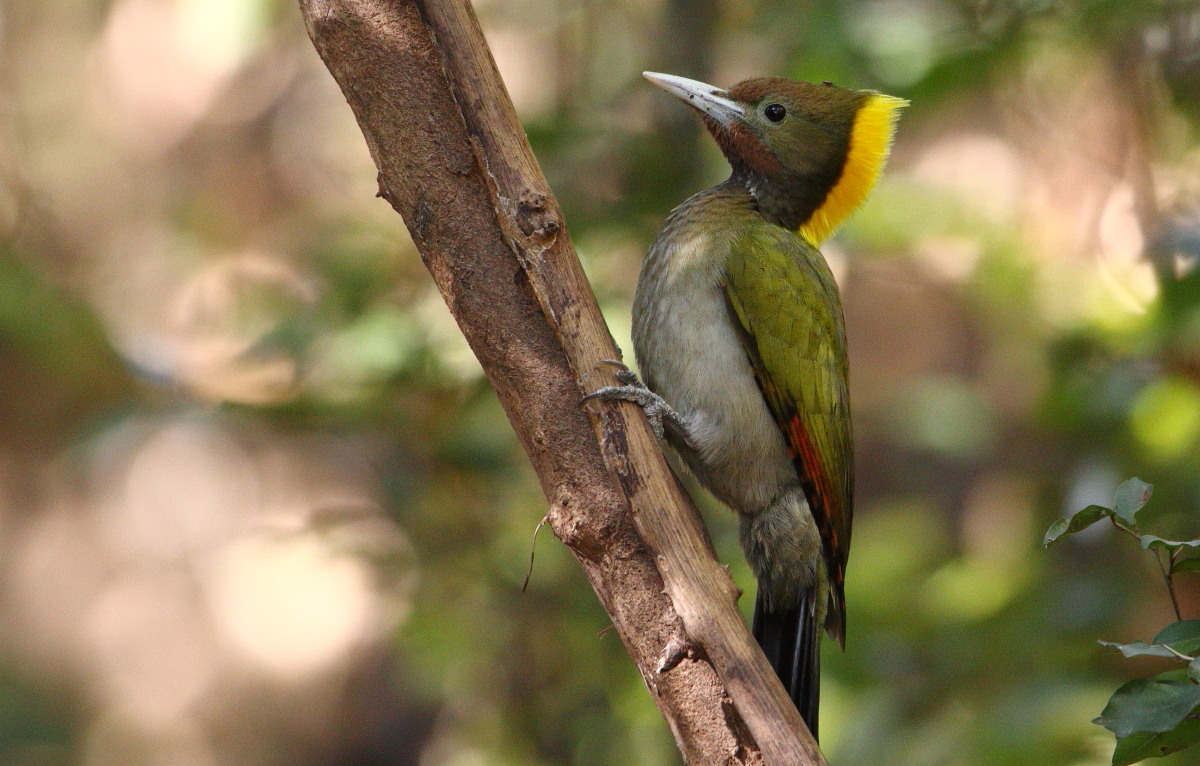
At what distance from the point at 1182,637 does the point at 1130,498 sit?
0.63 ft

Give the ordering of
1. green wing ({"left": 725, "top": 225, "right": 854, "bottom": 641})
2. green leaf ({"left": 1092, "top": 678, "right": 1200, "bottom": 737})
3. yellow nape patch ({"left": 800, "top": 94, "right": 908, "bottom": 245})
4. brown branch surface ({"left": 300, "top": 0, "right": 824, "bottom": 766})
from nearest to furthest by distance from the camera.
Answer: green leaf ({"left": 1092, "top": 678, "right": 1200, "bottom": 737}) → brown branch surface ({"left": 300, "top": 0, "right": 824, "bottom": 766}) → green wing ({"left": 725, "top": 225, "right": 854, "bottom": 641}) → yellow nape patch ({"left": 800, "top": 94, "right": 908, "bottom": 245})

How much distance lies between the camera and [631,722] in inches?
127

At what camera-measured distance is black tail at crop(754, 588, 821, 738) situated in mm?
2721

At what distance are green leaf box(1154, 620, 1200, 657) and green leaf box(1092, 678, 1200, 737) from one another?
0.05 metres

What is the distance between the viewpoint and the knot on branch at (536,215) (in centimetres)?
206

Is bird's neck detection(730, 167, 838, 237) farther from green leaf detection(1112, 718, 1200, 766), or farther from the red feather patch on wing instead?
green leaf detection(1112, 718, 1200, 766)

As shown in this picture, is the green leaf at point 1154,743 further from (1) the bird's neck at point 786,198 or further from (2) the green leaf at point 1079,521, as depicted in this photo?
(1) the bird's neck at point 786,198

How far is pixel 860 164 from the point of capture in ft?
10.1

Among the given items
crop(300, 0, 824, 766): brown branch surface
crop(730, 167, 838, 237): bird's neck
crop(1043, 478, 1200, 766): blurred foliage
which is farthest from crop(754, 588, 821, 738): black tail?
crop(1043, 478, 1200, 766): blurred foliage

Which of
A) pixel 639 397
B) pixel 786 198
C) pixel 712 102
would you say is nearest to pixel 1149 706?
pixel 639 397

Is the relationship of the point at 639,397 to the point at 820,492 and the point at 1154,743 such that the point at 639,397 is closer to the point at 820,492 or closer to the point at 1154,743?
A: the point at 820,492

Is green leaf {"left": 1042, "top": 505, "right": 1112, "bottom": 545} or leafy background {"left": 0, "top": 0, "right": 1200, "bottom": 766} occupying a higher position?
green leaf {"left": 1042, "top": 505, "right": 1112, "bottom": 545}

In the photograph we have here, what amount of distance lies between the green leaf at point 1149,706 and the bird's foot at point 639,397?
3.32 ft

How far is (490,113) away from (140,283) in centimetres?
411
